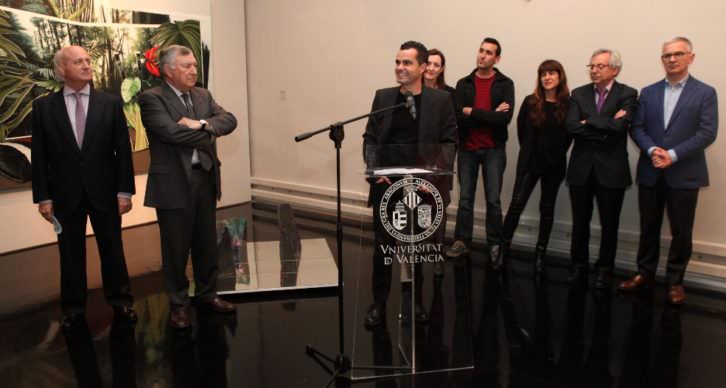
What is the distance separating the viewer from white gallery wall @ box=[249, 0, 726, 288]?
4500mm

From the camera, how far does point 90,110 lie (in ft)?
11.7

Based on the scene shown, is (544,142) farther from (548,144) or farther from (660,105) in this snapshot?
(660,105)

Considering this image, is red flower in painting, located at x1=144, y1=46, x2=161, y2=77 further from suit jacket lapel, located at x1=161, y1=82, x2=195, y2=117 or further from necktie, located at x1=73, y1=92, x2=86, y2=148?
suit jacket lapel, located at x1=161, y1=82, x2=195, y2=117

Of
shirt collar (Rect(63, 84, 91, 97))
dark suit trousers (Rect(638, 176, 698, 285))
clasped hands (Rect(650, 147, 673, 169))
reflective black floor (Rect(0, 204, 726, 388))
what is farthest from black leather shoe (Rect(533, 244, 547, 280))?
shirt collar (Rect(63, 84, 91, 97))

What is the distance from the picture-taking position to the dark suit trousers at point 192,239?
11.8 ft

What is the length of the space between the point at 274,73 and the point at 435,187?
206 inches

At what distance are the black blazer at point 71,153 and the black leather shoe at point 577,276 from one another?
136 inches

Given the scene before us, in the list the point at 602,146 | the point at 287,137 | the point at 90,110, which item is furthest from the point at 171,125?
the point at 287,137

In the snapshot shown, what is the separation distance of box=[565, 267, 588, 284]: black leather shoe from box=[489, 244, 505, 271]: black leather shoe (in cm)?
57

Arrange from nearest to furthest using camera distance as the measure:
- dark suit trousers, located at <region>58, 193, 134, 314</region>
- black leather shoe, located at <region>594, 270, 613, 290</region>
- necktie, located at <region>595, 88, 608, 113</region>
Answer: dark suit trousers, located at <region>58, 193, 134, 314</region> → necktie, located at <region>595, 88, 608, 113</region> → black leather shoe, located at <region>594, 270, 613, 290</region>

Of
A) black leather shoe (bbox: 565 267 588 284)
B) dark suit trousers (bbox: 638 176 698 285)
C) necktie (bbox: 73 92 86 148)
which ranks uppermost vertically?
necktie (bbox: 73 92 86 148)

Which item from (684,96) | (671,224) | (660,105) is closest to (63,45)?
(660,105)

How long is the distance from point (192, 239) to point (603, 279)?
3.12 m

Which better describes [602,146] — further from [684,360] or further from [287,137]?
[287,137]
